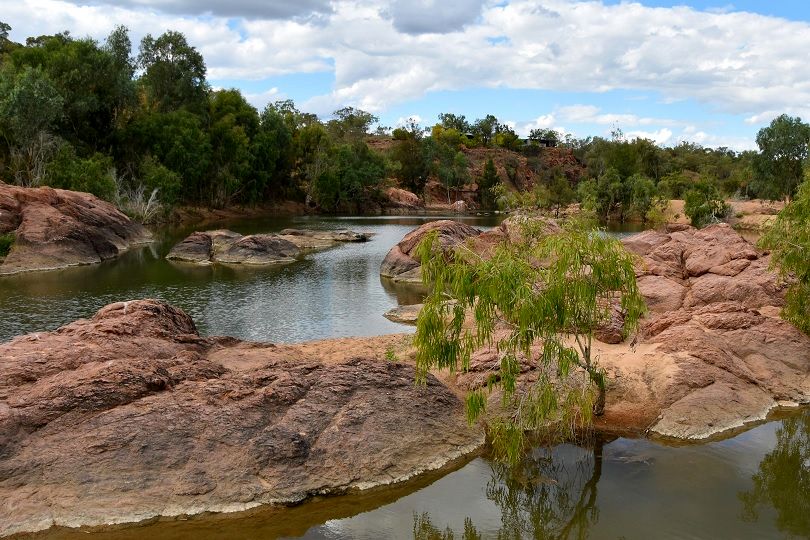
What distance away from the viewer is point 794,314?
1864cm

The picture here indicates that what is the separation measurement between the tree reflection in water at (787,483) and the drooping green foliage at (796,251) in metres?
4.36

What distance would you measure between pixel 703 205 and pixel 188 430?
196 ft

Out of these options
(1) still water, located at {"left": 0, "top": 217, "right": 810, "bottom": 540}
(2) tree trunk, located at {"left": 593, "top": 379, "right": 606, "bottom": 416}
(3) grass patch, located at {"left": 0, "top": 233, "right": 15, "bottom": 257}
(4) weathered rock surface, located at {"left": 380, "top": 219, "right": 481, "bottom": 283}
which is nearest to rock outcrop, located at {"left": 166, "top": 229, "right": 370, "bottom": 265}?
(4) weathered rock surface, located at {"left": 380, "top": 219, "right": 481, "bottom": 283}

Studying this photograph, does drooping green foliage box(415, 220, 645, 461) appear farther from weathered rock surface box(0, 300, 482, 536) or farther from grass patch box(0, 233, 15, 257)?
grass patch box(0, 233, 15, 257)

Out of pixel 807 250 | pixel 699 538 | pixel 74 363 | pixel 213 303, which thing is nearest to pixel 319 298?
pixel 213 303

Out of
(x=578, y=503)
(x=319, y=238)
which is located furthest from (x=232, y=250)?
(x=578, y=503)

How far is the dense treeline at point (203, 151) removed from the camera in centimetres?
5262

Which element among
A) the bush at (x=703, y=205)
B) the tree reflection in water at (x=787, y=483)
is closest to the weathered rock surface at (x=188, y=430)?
the tree reflection in water at (x=787, y=483)

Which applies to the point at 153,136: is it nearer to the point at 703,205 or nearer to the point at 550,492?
the point at 703,205

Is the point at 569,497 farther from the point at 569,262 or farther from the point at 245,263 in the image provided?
the point at 245,263

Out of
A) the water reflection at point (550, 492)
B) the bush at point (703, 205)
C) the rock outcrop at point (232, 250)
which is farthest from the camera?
the bush at point (703, 205)

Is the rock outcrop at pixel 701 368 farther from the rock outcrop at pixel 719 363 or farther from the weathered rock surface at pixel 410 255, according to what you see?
the weathered rock surface at pixel 410 255

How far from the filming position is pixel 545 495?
12.1 meters

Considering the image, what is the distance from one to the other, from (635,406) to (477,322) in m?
6.39
